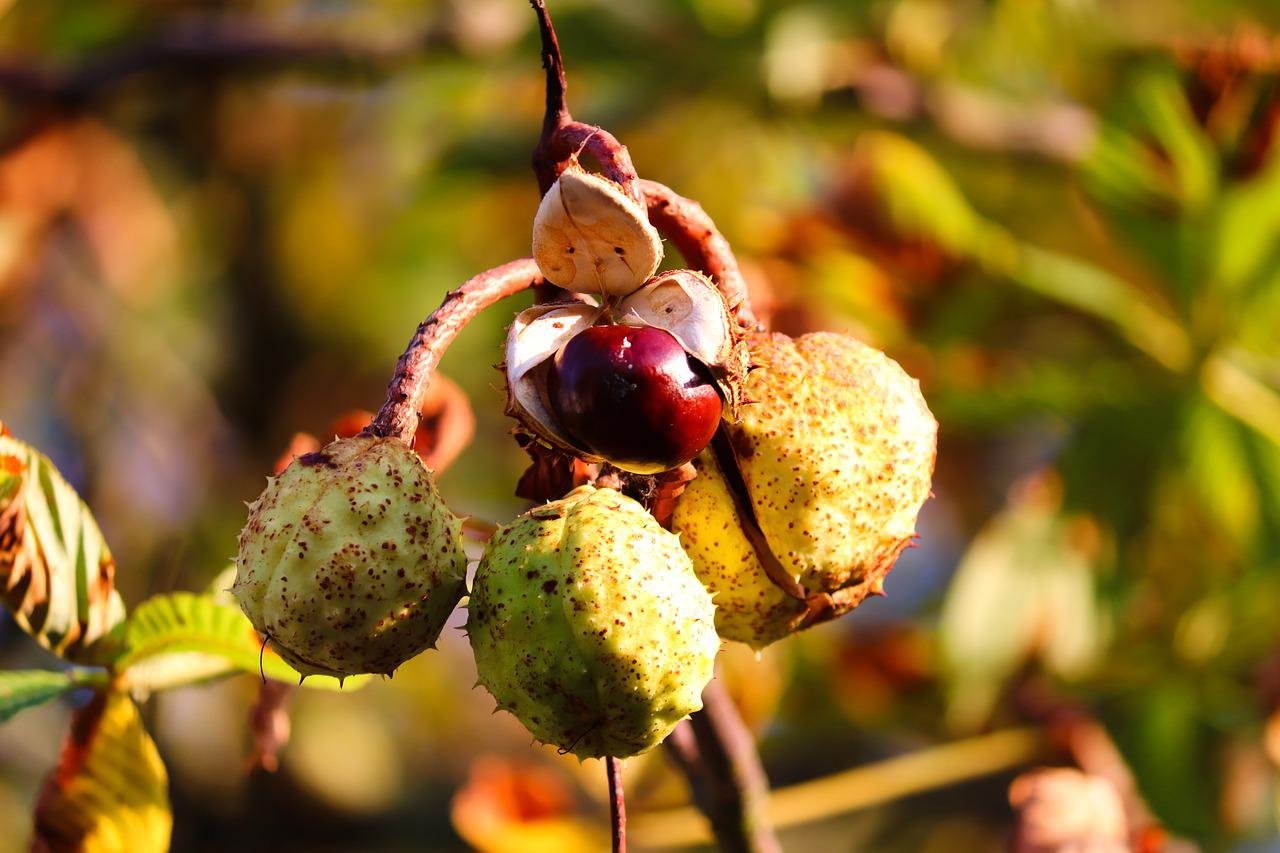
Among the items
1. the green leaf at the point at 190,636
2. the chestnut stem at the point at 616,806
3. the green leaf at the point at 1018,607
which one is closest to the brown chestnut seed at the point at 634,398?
the chestnut stem at the point at 616,806

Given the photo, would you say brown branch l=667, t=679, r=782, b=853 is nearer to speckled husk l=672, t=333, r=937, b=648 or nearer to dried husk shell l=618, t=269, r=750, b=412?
speckled husk l=672, t=333, r=937, b=648

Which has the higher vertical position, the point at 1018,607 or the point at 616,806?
the point at 616,806

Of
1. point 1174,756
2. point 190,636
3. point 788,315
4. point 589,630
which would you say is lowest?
point 1174,756

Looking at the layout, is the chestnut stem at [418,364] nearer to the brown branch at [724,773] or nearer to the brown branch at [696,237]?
the brown branch at [696,237]

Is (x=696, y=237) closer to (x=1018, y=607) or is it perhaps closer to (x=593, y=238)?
(x=593, y=238)

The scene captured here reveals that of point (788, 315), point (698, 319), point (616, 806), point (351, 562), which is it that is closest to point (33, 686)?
point (351, 562)

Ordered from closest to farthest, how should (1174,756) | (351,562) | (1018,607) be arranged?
1. (351,562)
2. (1174,756)
3. (1018,607)
